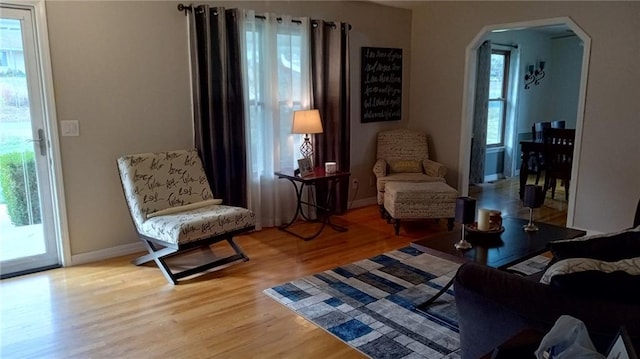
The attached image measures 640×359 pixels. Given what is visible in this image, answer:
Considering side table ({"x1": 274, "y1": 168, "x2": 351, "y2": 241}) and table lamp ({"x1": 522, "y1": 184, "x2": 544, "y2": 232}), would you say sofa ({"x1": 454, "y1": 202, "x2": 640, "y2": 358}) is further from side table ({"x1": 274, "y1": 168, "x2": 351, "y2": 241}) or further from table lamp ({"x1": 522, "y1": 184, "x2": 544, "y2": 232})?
side table ({"x1": 274, "y1": 168, "x2": 351, "y2": 241})

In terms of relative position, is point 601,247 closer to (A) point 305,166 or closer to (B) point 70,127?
(A) point 305,166

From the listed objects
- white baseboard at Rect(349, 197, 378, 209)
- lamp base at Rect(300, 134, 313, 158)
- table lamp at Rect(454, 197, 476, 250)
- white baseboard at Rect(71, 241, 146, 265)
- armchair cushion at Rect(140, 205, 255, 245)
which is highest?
lamp base at Rect(300, 134, 313, 158)

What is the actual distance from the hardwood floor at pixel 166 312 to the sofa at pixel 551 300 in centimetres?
90

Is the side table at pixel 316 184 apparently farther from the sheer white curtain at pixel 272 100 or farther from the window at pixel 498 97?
the window at pixel 498 97

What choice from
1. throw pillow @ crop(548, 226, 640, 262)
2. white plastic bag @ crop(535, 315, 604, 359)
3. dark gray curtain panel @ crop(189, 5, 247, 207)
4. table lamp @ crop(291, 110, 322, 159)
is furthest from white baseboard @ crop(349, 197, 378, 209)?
white plastic bag @ crop(535, 315, 604, 359)

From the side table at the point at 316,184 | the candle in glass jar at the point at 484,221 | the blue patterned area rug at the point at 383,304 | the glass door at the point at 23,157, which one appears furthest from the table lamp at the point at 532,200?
the glass door at the point at 23,157

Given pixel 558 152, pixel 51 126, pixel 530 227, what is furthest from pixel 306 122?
pixel 558 152

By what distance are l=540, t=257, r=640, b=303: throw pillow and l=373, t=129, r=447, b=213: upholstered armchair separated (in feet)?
11.2

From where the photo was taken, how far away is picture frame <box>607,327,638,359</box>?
973 mm

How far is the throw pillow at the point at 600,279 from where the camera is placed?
1.41 metres

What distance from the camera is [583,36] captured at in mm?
4055

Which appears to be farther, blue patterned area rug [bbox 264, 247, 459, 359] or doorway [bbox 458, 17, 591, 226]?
doorway [bbox 458, 17, 591, 226]

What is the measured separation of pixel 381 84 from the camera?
535 cm

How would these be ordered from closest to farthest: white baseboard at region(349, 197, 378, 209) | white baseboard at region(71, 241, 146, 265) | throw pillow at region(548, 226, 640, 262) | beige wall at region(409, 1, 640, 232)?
throw pillow at region(548, 226, 640, 262), white baseboard at region(71, 241, 146, 265), beige wall at region(409, 1, 640, 232), white baseboard at region(349, 197, 378, 209)
